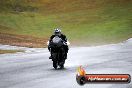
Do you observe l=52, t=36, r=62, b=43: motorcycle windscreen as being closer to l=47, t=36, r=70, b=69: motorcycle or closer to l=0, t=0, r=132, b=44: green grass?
l=47, t=36, r=70, b=69: motorcycle

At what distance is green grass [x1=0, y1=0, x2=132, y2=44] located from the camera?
224 feet

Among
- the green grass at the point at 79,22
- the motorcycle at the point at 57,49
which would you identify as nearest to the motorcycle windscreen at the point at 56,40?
the motorcycle at the point at 57,49

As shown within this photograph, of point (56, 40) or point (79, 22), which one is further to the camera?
point (79, 22)

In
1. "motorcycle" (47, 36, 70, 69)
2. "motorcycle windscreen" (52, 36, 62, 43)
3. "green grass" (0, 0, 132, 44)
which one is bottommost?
"motorcycle" (47, 36, 70, 69)

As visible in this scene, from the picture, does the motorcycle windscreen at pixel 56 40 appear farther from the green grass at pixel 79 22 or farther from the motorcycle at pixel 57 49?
the green grass at pixel 79 22

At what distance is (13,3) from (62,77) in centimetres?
7924

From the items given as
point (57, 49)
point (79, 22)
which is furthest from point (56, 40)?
point (79, 22)

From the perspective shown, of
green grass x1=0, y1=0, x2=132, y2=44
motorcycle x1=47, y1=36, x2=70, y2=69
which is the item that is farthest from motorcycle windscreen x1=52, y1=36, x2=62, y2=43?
green grass x1=0, y1=0, x2=132, y2=44

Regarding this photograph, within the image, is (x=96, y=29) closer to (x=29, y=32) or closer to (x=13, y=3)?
(x=29, y=32)

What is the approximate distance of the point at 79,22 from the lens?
82438 millimetres

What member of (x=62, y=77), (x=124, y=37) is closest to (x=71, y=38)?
(x=124, y=37)

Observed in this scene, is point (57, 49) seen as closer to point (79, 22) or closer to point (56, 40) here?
point (56, 40)

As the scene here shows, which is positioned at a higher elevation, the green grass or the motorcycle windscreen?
the green grass

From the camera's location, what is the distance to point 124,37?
6288cm
